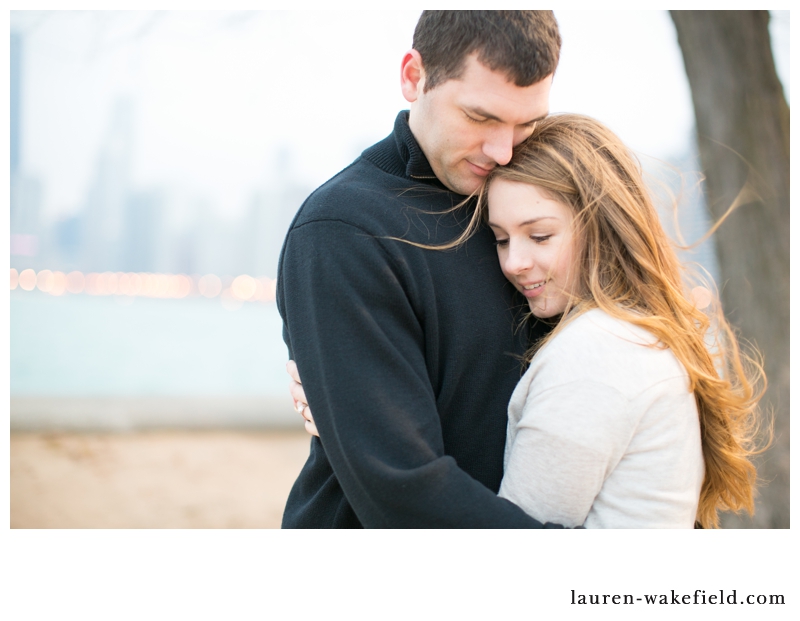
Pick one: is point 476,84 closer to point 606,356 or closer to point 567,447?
point 606,356

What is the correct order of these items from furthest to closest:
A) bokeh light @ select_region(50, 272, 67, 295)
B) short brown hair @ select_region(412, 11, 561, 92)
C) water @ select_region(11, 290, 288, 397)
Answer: bokeh light @ select_region(50, 272, 67, 295) < water @ select_region(11, 290, 288, 397) < short brown hair @ select_region(412, 11, 561, 92)

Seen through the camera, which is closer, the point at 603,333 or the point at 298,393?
the point at 603,333

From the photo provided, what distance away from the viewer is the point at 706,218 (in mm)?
3018

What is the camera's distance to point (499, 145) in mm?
1534

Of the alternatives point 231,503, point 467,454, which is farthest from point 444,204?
point 231,503

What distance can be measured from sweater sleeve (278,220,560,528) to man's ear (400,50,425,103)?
0.48 meters

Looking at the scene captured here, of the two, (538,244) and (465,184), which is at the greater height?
(465,184)

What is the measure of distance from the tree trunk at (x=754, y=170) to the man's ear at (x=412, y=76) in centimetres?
183

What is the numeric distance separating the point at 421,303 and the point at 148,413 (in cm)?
702

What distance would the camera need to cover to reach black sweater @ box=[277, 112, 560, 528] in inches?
48.4

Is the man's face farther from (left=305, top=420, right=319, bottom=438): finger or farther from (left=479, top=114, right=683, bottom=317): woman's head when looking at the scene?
(left=305, top=420, right=319, bottom=438): finger

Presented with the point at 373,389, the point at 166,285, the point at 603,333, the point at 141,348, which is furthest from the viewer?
the point at 166,285

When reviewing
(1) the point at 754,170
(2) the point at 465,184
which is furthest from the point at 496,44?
(1) the point at 754,170

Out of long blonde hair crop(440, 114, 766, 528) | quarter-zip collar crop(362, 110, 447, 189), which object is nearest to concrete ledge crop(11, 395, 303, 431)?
quarter-zip collar crop(362, 110, 447, 189)
